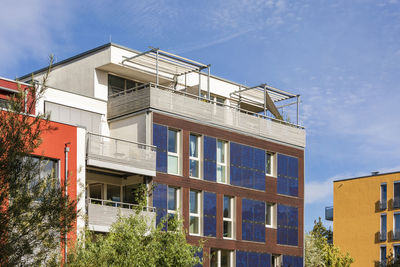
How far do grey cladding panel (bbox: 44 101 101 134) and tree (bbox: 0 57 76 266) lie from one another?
15.8 meters

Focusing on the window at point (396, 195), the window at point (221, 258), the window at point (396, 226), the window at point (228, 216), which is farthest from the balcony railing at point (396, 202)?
the window at point (221, 258)

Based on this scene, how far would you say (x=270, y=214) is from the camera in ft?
124

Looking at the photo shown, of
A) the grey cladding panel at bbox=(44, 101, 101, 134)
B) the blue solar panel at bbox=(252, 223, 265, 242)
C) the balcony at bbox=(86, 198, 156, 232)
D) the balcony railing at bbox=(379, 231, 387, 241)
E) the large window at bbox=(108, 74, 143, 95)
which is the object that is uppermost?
the large window at bbox=(108, 74, 143, 95)

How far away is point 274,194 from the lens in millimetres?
37812

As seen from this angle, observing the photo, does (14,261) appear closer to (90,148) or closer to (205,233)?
(90,148)

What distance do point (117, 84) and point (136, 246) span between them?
38.3 feet

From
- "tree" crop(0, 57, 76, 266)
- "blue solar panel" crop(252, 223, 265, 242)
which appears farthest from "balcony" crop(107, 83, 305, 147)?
"tree" crop(0, 57, 76, 266)

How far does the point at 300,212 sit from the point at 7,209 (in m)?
26.7

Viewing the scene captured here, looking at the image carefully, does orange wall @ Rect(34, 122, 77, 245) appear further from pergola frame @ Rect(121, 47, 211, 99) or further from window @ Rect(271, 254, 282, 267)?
window @ Rect(271, 254, 282, 267)

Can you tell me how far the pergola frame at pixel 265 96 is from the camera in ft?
126

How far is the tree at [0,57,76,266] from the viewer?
1436cm

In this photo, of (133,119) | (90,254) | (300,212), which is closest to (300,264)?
(300,212)

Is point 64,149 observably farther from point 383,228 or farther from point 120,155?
point 383,228

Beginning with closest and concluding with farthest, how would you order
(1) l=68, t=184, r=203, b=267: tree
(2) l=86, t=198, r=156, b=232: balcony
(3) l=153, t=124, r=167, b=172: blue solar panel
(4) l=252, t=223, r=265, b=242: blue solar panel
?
1. (1) l=68, t=184, r=203, b=267: tree
2. (2) l=86, t=198, r=156, b=232: balcony
3. (3) l=153, t=124, r=167, b=172: blue solar panel
4. (4) l=252, t=223, r=265, b=242: blue solar panel
